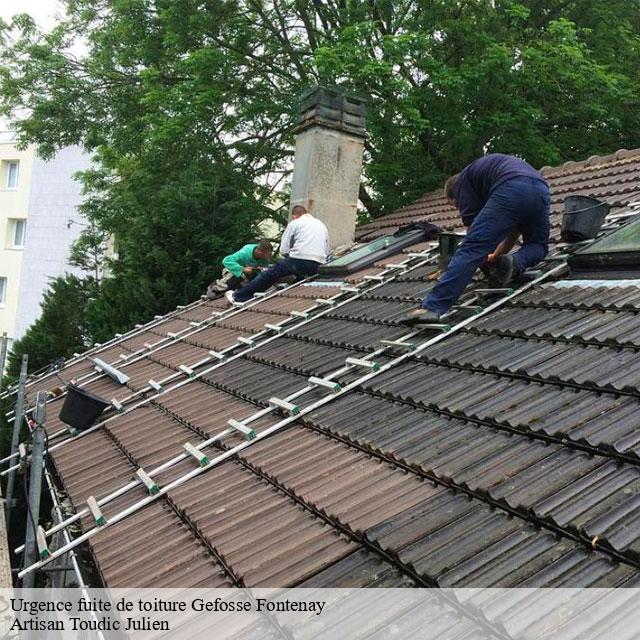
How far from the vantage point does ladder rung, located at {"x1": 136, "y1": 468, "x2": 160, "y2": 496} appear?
3111 mm

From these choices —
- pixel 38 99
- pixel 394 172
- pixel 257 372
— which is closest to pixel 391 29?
pixel 394 172

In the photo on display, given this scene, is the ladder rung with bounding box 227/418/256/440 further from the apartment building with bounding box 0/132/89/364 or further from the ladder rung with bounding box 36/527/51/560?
the apartment building with bounding box 0/132/89/364

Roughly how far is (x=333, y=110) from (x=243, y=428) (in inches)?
255

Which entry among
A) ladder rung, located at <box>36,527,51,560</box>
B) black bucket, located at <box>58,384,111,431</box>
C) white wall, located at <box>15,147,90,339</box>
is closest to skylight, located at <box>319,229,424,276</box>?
black bucket, located at <box>58,384,111,431</box>

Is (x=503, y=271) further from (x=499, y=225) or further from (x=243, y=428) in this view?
(x=243, y=428)

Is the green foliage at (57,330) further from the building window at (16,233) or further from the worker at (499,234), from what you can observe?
the building window at (16,233)

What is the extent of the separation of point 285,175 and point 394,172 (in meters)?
3.52

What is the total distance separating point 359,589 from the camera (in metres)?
1.91

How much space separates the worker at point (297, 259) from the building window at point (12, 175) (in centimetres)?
2528

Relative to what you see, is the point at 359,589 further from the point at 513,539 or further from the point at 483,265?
the point at 483,265

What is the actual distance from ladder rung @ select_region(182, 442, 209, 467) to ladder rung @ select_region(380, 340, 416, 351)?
1.25 m

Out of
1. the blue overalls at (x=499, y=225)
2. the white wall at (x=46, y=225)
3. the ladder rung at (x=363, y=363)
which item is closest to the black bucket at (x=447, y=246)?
the blue overalls at (x=499, y=225)

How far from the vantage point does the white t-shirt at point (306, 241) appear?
730 centimetres

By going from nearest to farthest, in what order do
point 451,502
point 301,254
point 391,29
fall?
1. point 451,502
2. point 301,254
3. point 391,29
